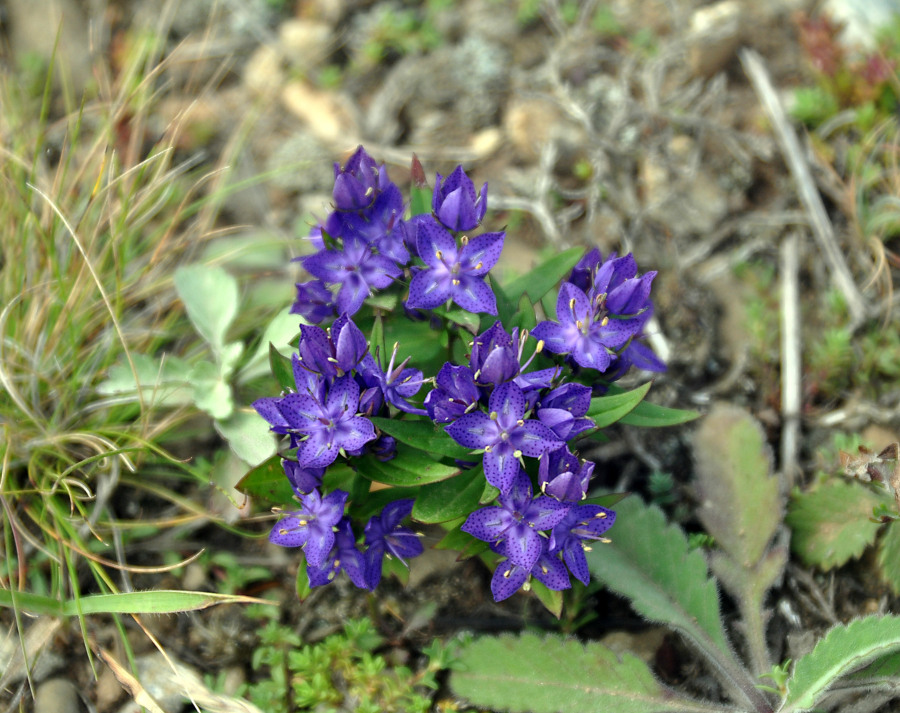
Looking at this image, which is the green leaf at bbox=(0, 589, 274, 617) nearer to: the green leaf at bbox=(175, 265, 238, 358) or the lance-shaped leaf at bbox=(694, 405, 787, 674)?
the green leaf at bbox=(175, 265, 238, 358)

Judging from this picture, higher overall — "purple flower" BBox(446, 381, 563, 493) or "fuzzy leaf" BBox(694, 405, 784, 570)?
"purple flower" BBox(446, 381, 563, 493)

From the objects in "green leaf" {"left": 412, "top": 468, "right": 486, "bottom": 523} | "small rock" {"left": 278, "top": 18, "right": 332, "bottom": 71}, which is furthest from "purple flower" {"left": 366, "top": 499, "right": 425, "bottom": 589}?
"small rock" {"left": 278, "top": 18, "right": 332, "bottom": 71}

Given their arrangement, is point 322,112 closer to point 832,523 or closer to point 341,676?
point 341,676

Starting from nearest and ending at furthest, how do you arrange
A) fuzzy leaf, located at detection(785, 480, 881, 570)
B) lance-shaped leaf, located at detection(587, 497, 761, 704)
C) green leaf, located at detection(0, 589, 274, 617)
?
green leaf, located at detection(0, 589, 274, 617) < lance-shaped leaf, located at detection(587, 497, 761, 704) < fuzzy leaf, located at detection(785, 480, 881, 570)

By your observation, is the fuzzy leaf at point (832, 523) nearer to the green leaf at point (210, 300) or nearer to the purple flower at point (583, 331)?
the purple flower at point (583, 331)

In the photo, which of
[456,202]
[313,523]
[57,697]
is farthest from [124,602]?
[456,202]

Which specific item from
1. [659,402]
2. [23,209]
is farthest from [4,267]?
[659,402]

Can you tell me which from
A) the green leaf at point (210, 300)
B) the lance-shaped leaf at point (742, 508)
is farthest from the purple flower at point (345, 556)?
the lance-shaped leaf at point (742, 508)

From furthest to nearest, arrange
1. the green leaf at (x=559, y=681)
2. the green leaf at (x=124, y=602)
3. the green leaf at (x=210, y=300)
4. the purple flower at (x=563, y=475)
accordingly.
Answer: the green leaf at (x=210, y=300) < the green leaf at (x=559, y=681) < the green leaf at (x=124, y=602) < the purple flower at (x=563, y=475)

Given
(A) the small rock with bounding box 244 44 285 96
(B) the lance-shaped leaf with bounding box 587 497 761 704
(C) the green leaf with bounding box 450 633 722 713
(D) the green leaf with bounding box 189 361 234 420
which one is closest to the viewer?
(C) the green leaf with bounding box 450 633 722 713
